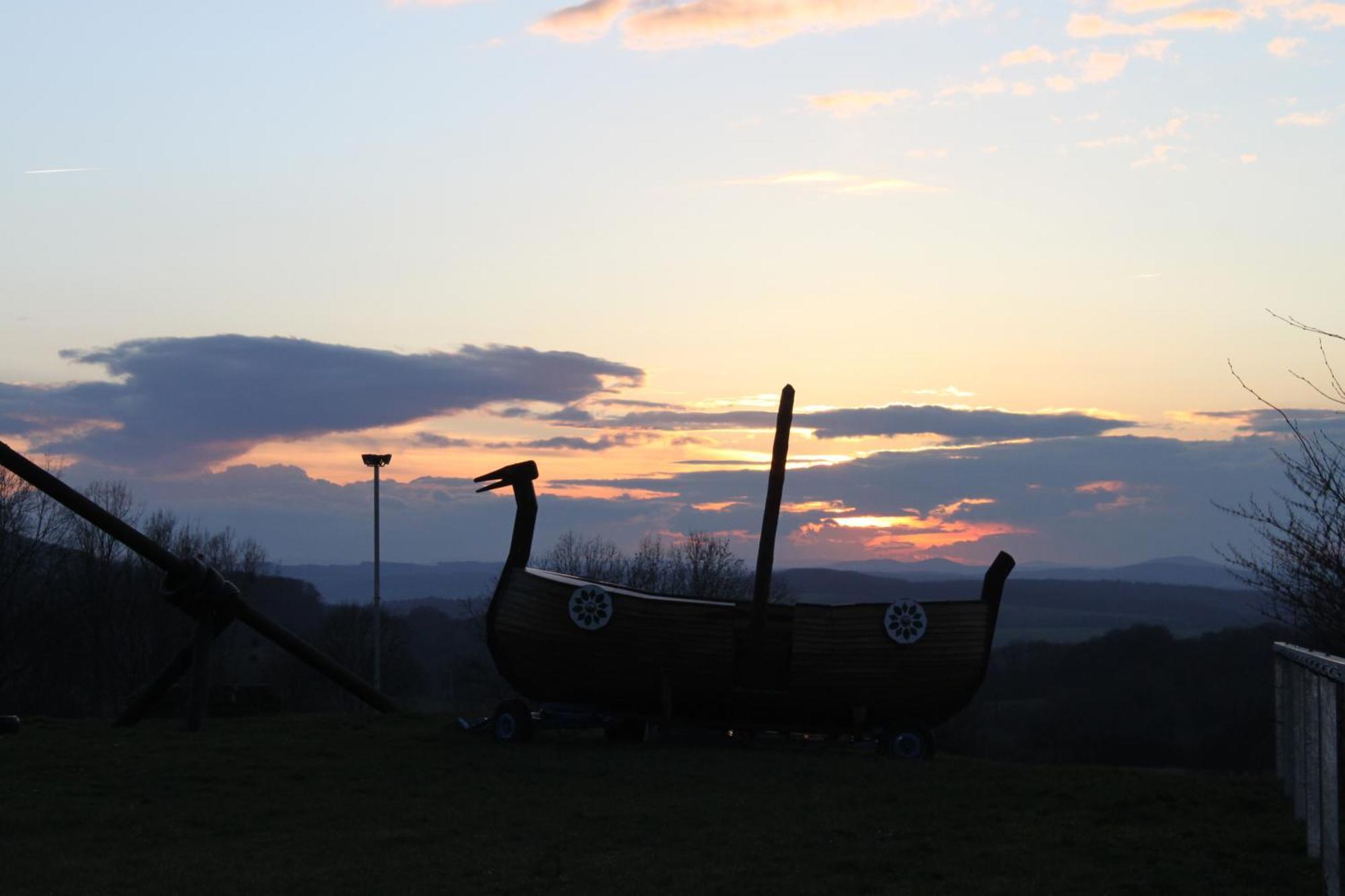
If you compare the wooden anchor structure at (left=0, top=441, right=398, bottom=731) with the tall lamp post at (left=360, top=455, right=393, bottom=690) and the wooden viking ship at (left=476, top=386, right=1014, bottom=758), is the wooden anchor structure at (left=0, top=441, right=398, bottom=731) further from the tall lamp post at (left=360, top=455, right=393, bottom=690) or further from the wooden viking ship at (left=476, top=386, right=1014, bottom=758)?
the tall lamp post at (left=360, top=455, right=393, bottom=690)

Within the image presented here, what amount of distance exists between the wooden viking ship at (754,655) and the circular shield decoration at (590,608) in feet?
0.05

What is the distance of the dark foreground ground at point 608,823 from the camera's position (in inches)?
450

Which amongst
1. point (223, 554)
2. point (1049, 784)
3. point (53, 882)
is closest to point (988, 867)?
point (1049, 784)

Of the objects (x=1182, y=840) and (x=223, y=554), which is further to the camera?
(x=223, y=554)

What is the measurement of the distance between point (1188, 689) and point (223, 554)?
4867 centimetres

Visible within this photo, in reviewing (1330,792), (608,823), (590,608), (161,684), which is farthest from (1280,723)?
(161,684)

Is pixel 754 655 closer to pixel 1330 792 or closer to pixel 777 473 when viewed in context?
pixel 777 473

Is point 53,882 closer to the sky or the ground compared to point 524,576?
closer to the ground

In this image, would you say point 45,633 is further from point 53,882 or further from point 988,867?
point 988,867

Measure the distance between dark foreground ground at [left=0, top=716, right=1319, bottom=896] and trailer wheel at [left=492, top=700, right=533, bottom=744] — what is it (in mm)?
1009

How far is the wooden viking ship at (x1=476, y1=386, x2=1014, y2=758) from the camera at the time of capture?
21500 mm

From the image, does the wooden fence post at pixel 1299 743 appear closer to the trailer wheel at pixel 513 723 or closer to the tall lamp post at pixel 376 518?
the trailer wheel at pixel 513 723

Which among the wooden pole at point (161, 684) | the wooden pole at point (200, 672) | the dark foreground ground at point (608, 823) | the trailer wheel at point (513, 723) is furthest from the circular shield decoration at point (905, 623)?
the wooden pole at point (200, 672)

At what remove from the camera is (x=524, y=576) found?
22078 mm
